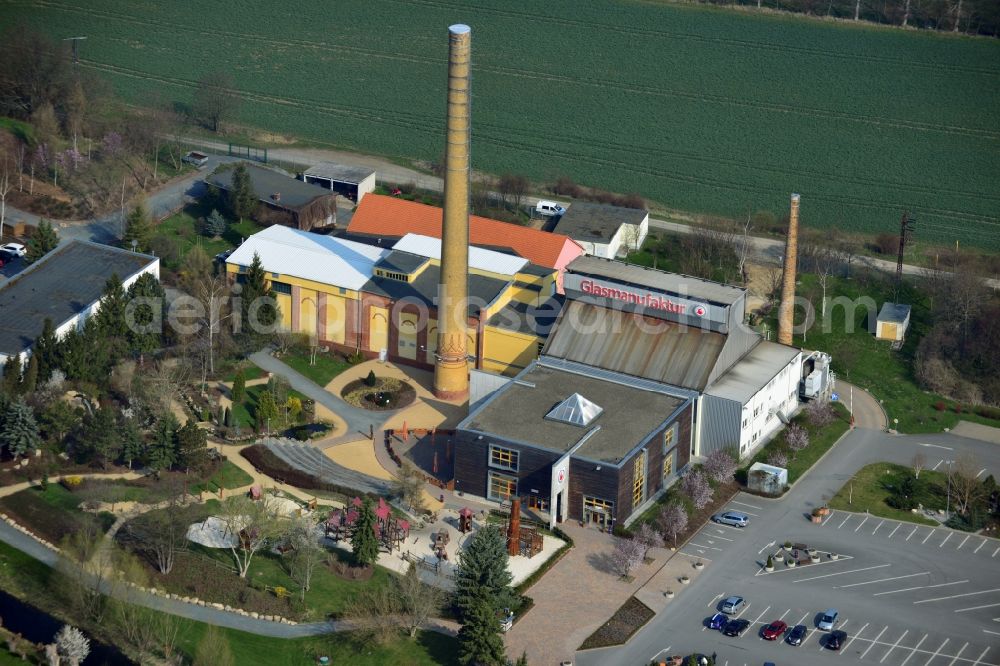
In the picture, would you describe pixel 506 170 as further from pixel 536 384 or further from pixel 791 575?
pixel 791 575

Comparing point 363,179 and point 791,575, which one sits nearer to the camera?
point 791,575

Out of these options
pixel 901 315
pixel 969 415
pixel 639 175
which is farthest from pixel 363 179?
pixel 969 415

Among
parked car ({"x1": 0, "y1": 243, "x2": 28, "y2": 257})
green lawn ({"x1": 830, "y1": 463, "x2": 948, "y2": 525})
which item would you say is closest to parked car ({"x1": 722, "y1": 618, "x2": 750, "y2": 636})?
green lawn ({"x1": 830, "y1": 463, "x2": 948, "y2": 525})

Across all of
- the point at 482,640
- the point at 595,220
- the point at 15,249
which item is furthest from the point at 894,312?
the point at 15,249

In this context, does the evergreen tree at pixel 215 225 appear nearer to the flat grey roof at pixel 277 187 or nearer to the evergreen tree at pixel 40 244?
the flat grey roof at pixel 277 187

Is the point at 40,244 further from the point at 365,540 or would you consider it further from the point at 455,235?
the point at 365,540

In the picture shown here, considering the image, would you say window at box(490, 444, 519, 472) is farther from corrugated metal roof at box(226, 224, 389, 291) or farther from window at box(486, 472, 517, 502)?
corrugated metal roof at box(226, 224, 389, 291)
